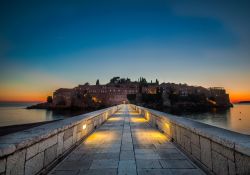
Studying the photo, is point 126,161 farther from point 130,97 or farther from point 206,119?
point 130,97

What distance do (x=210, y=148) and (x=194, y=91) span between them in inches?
7182

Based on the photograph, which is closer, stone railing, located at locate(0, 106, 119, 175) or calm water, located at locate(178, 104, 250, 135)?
stone railing, located at locate(0, 106, 119, 175)

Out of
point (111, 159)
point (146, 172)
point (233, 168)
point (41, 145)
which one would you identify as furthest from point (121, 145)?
point (233, 168)

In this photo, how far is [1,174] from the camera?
2.69 meters

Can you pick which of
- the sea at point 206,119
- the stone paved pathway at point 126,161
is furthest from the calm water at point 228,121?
the stone paved pathway at point 126,161

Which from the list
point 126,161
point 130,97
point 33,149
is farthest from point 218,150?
point 130,97

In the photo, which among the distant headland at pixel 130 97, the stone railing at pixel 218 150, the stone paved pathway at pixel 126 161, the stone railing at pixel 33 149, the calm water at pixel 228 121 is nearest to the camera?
the stone railing at pixel 218 150

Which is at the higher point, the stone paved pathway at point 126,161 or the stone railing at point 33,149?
the stone railing at point 33,149

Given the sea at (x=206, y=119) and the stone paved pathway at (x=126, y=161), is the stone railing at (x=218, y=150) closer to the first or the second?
the stone paved pathway at (x=126, y=161)

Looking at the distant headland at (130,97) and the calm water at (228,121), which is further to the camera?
the distant headland at (130,97)

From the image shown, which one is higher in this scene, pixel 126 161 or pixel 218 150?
pixel 218 150

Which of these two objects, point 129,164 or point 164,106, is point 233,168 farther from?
point 164,106

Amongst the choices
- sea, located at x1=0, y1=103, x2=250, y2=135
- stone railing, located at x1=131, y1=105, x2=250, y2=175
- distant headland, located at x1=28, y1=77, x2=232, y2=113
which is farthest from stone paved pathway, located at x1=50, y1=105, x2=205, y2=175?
distant headland, located at x1=28, y1=77, x2=232, y2=113

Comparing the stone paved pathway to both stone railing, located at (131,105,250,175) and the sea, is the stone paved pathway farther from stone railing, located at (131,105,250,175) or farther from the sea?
the sea
